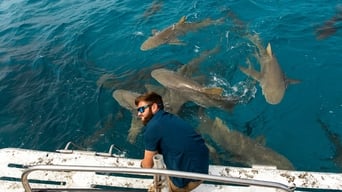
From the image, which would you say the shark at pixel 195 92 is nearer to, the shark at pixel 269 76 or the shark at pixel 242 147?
the shark at pixel 242 147

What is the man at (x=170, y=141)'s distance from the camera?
3.99m

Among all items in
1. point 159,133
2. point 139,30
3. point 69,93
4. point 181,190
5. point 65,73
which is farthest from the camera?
point 139,30

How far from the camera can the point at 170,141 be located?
13.1 feet

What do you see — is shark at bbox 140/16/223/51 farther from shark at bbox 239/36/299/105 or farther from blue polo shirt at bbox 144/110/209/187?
blue polo shirt at bbox 144/110/209/187

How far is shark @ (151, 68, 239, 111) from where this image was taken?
7.68m

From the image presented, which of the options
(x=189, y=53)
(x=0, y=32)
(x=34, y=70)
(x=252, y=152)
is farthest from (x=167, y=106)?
(x=0, y=32)

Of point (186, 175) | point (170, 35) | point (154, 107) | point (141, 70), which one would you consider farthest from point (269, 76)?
point (186, 175)

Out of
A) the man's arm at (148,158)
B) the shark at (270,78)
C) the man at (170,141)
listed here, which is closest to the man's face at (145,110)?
the man at (170,141)

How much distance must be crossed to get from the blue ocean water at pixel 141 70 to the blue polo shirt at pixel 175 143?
10.00ft

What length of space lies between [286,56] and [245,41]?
47.0 inches

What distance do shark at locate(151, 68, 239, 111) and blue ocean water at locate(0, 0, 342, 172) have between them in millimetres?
180

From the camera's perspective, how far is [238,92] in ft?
27.7

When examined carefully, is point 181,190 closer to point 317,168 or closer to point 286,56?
→ point 317,168

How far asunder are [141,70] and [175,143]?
227 inches
